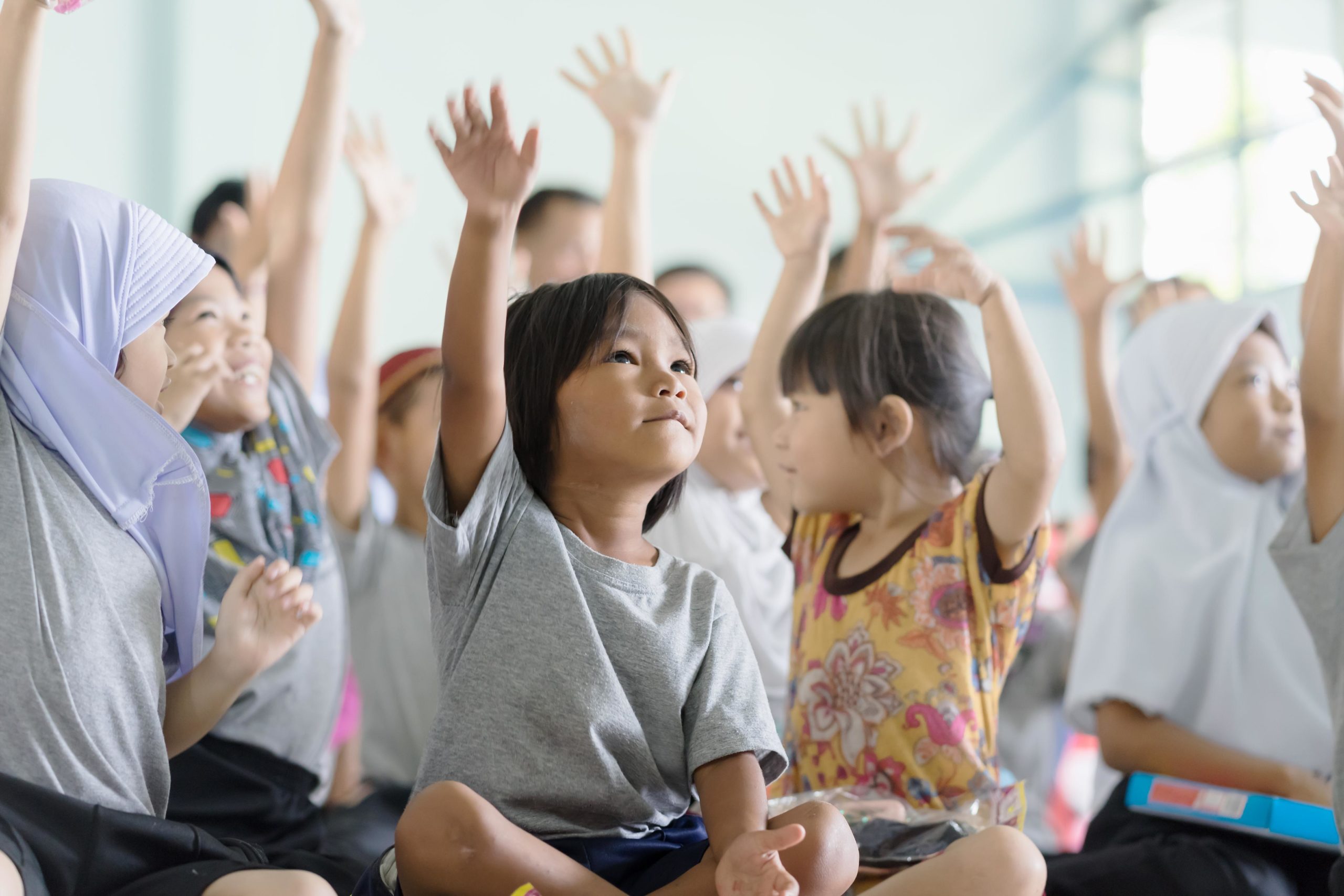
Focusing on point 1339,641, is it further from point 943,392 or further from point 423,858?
point 423,858

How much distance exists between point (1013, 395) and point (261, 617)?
2.56 ft

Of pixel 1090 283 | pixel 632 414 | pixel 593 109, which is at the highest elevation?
pixel 593 109

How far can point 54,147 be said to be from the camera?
3668 mm

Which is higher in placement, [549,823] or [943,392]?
[943,392]

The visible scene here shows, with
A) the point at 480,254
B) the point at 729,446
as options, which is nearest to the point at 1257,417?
the point at 729,446

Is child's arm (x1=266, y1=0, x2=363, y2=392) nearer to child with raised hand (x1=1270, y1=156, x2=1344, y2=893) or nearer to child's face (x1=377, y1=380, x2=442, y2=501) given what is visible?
child's face (x1=377, y1=380, x2=442, y2=501)

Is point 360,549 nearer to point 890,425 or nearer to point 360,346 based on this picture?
point 360,346

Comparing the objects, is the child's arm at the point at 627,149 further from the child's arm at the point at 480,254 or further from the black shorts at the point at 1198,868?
the black shorts at the point at 1198,868

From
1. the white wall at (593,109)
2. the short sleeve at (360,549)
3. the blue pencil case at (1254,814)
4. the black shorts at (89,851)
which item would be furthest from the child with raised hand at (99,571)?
the white wall at (593,109)

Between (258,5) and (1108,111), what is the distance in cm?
418

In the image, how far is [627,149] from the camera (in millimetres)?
1748

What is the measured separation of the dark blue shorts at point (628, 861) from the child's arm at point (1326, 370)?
81cm

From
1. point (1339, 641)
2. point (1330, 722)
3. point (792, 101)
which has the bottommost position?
point (1330, 722)

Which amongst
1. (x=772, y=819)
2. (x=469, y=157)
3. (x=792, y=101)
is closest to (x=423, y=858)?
(x=772, y=819)
